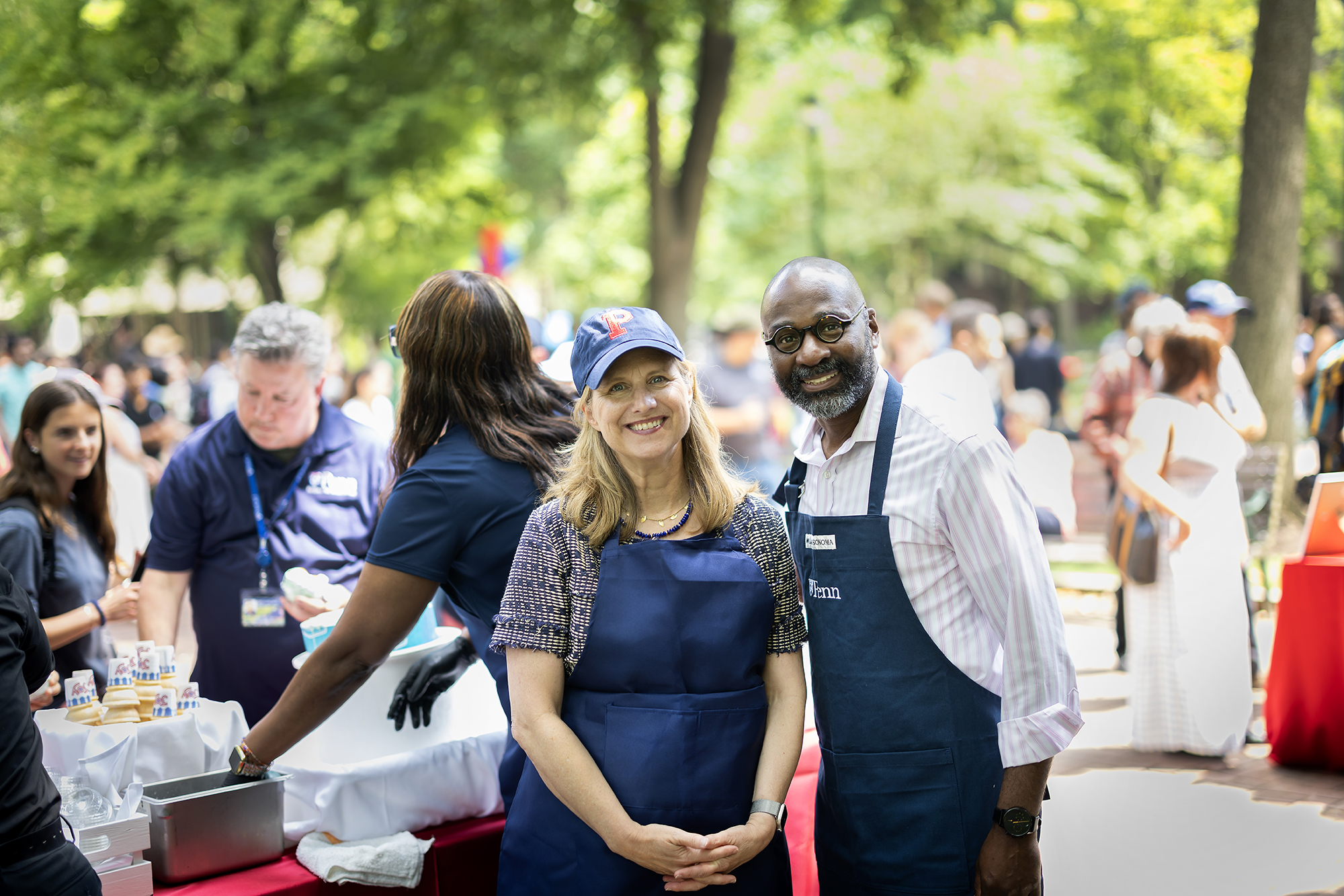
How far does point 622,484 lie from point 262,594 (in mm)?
1847

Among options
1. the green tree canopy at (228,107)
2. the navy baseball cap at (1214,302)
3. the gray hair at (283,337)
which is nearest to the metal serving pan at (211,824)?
the gray hair at (283,337)

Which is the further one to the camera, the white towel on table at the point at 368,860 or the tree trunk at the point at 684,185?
the tree trunk at the point at 684,185

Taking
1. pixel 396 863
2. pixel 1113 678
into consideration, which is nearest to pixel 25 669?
pixel 396 863

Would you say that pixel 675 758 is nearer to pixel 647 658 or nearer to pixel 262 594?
pixel 647 658

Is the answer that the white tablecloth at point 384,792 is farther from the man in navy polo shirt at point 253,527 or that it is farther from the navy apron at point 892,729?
the navy apron at point 892,729

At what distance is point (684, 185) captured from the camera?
11.9m

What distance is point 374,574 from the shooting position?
2523 mm

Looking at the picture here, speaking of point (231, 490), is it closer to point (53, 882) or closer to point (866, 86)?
point (53, 882)

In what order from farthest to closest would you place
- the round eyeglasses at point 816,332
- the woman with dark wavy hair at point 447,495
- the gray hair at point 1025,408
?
the gray hair at point 1025,408 → the woman with dark wavy hair at point 447,495 → the round eyeglasses at point 816,332

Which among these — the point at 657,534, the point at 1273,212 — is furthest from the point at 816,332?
the point at 1273,212

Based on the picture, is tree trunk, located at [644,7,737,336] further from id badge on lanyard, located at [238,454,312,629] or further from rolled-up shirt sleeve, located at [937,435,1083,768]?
rolled-up shirt sleeve, located at [937,435,1083,768]

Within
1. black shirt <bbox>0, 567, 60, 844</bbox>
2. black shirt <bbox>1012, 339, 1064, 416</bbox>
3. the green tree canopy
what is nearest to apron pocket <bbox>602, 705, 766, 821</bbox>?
black shirt <bbox>0, 567, 60, 844</bbox>

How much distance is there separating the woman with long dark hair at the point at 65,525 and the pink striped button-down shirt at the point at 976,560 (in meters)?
2.63

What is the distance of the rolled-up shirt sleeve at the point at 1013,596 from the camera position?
2197mm
